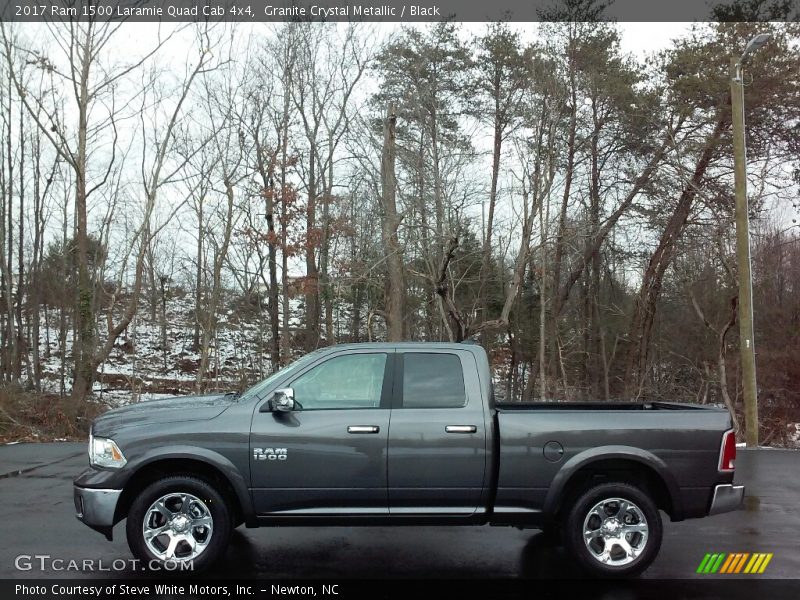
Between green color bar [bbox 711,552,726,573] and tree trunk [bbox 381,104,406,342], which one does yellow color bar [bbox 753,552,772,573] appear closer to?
green color bar [bbox 711,552,726,573]

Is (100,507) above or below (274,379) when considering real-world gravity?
below

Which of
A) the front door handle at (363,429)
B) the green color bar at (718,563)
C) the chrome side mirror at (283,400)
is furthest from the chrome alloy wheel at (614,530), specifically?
the chrome side mirror at (283,400)

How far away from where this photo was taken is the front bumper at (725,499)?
5.68 meters

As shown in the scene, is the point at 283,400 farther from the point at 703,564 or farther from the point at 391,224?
the point at 391,224

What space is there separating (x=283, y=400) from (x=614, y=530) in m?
2.77

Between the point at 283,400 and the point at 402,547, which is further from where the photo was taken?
the point at 402,547

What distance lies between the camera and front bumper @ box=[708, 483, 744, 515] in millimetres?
5676

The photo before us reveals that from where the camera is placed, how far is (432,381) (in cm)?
591

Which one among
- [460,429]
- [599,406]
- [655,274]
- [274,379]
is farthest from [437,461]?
[655,274]

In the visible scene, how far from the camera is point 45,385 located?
120 feet

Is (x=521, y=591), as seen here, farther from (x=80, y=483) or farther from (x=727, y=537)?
(x=80, y=483)

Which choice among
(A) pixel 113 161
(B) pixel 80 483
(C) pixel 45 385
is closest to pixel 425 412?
(B) pixel 80 483

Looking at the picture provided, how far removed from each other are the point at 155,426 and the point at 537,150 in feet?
59.9

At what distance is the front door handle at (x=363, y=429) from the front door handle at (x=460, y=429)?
543 mm
